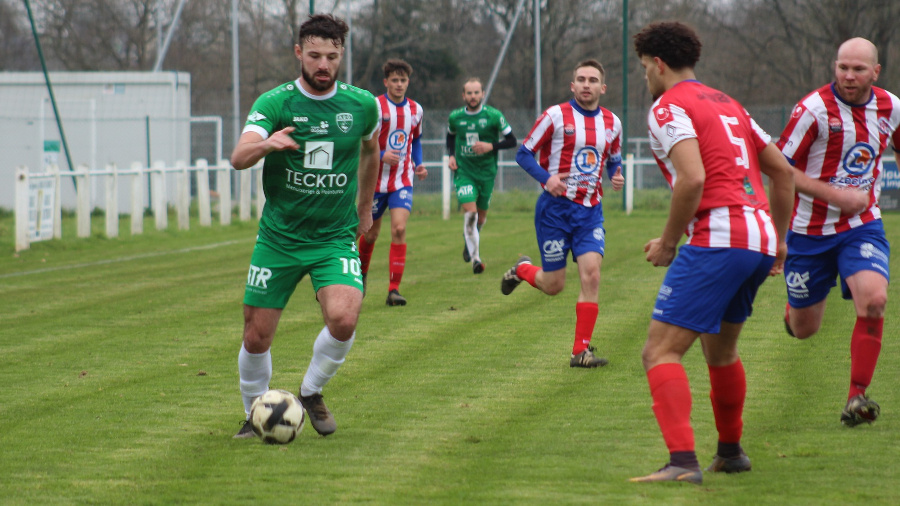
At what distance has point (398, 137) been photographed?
427 inches

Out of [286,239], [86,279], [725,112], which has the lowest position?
[86,279]

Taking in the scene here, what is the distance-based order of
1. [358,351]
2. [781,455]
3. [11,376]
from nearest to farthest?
1. [781,455]
2. [11,376]
3. [358,351]

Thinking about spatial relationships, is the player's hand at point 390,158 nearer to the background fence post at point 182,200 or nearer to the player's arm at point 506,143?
the player's arm at point 506,143

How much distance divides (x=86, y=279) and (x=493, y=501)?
9.84m

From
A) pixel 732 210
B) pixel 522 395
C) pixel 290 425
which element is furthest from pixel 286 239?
pixel 732 210

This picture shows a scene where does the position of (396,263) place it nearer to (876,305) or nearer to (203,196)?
(876,305)

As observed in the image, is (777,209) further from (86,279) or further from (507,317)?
(86,279)

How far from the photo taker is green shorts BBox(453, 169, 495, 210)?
43.8 ft

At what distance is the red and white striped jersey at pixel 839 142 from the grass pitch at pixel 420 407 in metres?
1.03

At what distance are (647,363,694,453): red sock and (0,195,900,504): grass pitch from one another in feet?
0.62

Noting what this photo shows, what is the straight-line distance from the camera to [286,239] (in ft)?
17.4

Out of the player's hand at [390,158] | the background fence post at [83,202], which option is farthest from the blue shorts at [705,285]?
the background fence post at [83,202]

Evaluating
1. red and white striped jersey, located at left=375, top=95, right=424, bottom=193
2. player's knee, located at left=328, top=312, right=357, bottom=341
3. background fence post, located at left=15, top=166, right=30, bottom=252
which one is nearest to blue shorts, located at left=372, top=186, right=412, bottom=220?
red and white striped jersey, located at left=375, top=95, right=424, bottom=193

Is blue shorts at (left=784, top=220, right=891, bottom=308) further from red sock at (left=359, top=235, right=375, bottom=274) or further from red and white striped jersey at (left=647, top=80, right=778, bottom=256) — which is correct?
red sock at (left=359, top=235, right=375, bottom=274)
